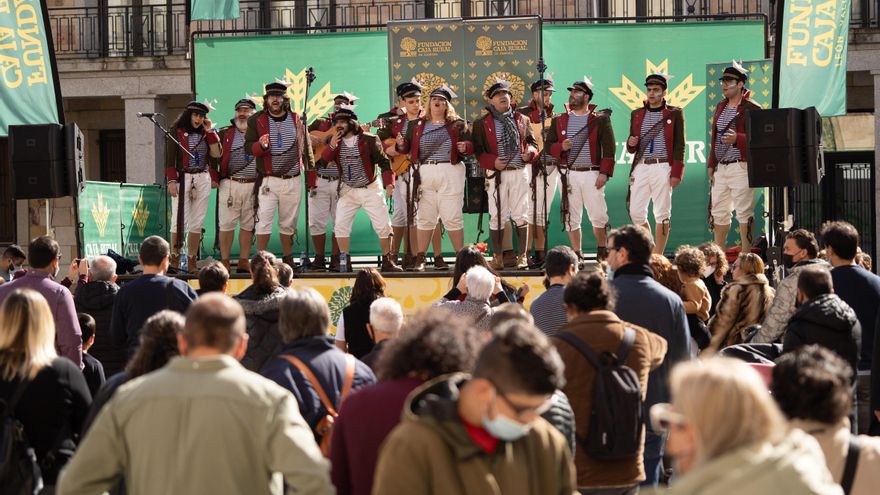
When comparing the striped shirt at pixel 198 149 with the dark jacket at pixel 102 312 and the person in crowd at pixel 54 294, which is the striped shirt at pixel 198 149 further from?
the person in crowd at pixel 54 294

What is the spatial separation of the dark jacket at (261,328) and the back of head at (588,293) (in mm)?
2253

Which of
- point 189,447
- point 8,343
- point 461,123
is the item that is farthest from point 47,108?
point 189,447

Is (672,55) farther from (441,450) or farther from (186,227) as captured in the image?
(441,450)

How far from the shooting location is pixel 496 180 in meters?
14.4

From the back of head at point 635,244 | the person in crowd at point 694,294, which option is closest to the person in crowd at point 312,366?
the back of head at point 635,244

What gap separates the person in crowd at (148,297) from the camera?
25.6 ft

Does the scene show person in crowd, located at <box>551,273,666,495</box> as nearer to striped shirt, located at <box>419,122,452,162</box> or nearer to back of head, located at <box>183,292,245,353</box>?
back of head, located at <box>183,292,245,353</box>

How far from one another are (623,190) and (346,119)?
478 centimetres

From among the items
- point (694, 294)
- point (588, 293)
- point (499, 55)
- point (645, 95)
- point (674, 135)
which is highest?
point (499, 55)

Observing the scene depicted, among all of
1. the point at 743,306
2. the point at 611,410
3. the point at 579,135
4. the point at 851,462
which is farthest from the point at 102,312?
the point at 579,135

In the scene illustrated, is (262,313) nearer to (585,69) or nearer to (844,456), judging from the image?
(844,456)

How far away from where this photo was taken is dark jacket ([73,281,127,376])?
9414 millimetres

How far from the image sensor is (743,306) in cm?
894

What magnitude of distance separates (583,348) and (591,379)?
0.41 ft
